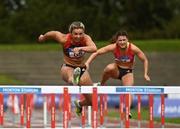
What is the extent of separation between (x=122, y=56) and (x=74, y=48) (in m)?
1.25

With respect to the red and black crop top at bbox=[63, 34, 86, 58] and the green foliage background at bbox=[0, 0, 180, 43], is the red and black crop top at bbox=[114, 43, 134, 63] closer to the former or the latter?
the red and black crop top at bbox=[63, 34, 86, 58]

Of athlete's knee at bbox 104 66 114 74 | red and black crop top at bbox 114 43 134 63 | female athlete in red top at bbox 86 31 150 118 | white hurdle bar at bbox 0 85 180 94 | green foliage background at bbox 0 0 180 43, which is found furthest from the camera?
green foliage background at bbox 0 0 180 43

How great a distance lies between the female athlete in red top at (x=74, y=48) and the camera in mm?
A: 13867

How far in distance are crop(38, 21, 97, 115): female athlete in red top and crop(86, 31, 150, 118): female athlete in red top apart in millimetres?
358

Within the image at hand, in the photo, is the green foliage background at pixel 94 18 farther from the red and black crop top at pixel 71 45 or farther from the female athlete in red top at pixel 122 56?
the red and black crop top at pixel 71 45

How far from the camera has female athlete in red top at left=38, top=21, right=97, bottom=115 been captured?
13.9m

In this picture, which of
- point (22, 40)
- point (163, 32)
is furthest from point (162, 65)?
point (22, 40)

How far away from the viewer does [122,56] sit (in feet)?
47.9

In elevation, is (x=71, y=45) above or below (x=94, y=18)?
below

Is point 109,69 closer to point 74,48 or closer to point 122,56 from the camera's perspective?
point 122,56

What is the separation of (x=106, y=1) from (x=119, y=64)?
48.2 meters

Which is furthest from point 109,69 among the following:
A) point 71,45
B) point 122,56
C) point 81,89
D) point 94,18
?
point 94,18

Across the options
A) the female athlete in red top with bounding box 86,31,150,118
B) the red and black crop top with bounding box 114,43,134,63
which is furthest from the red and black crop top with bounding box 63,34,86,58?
the red and black crop top with bounding box 114,43,134,63

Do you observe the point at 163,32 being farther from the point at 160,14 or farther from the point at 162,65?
the point at 162,65
